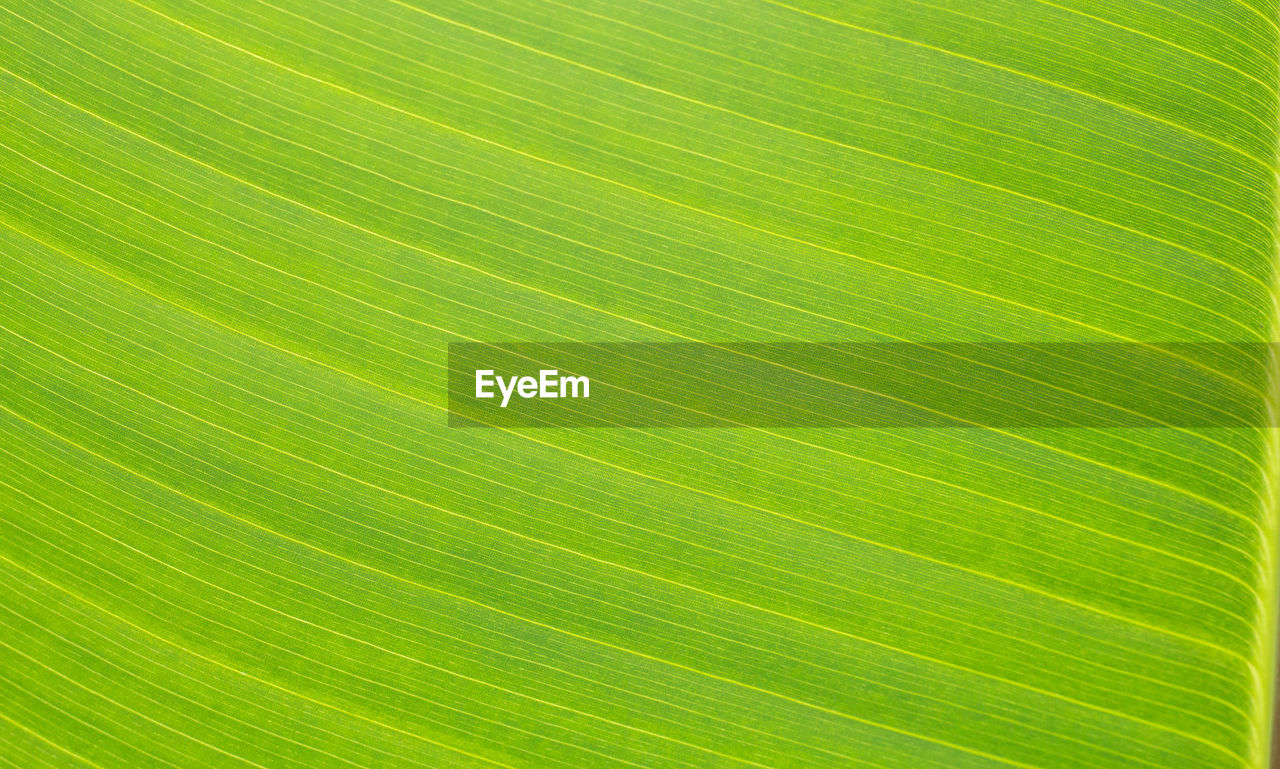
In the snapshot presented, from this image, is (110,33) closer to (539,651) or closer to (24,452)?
(24,452)

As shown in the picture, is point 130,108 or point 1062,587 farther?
point 130,108

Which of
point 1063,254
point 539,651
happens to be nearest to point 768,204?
point 1063,254

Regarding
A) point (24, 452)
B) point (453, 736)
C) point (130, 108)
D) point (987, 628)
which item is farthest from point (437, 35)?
point (987, 628)

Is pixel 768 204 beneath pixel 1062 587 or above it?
above

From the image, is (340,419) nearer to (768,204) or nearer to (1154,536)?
(768,204)

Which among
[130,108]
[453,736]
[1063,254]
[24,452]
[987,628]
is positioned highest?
[130,108]

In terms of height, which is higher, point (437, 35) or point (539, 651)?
point (437, 35)
